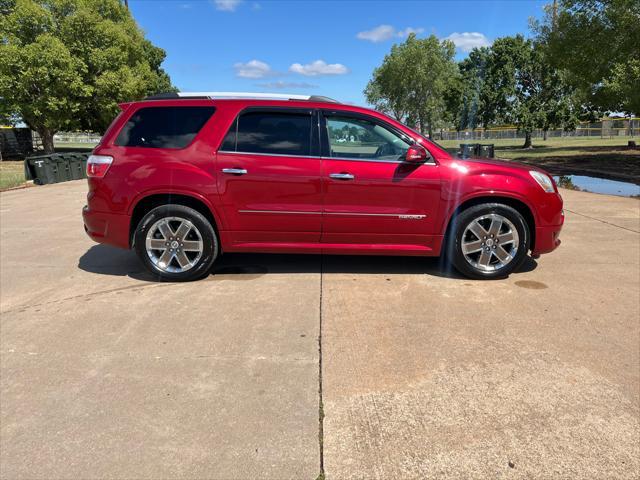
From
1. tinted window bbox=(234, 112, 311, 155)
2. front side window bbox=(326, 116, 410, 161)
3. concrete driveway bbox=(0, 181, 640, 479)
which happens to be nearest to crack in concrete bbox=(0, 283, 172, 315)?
concrete driveway bbox=(0, 181, 640, 479)

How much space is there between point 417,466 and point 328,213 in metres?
2.83

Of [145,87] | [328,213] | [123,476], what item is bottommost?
[123,476]

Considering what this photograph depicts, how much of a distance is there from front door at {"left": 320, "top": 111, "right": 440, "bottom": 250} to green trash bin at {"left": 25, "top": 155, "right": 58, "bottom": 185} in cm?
1341

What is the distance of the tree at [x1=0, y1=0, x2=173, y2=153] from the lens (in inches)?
882

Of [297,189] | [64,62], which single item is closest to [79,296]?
[297,189]

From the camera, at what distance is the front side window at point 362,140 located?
15.7 ft

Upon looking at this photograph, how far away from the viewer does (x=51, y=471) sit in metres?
2.34

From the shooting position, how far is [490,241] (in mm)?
4934

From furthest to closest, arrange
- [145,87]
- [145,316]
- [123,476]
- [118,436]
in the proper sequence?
[145,87] < [145,316] < [118,436] < [123,476]

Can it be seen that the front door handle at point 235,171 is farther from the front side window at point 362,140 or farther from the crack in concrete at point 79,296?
the crack in concrete at point 79,296

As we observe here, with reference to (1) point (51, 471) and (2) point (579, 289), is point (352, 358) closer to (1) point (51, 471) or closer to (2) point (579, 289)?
(1) point (51, 471)

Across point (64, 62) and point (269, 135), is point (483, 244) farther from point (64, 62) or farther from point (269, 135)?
point (64, 62)

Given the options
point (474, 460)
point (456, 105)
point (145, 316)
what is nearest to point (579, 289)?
point (474, 460)

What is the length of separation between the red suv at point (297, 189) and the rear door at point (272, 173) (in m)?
0.01
